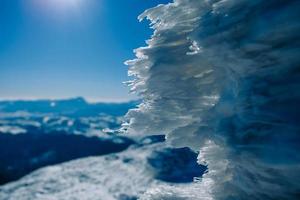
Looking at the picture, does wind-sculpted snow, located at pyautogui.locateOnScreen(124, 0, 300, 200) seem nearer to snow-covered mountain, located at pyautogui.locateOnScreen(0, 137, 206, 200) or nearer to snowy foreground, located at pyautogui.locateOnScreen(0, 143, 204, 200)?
snowy foreground, located at pyautogui.locateOnScreen(0, 143, 204, 200)

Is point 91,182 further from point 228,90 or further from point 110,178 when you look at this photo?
point 228,90

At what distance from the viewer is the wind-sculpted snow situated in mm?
3117

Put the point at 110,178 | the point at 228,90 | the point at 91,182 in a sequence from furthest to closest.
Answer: the point at 91,182 → the point at 110,178 → the point at 228,90

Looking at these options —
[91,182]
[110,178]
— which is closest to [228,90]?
[110,178]

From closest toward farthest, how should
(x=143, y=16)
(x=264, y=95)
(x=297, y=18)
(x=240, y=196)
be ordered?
1. (x=297, y=18)
2. (x=264, y=95)
3. (x=240, y=196)
4. (x=143, y=16)

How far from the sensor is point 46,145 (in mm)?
A: 158125

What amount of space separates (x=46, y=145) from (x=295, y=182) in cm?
16095

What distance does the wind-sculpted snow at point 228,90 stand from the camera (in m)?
3.12

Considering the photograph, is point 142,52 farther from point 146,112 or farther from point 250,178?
point 250,178

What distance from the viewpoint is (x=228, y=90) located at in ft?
12.1

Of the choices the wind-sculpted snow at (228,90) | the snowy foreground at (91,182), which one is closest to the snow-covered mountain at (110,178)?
the snowy foreground at (91,182)

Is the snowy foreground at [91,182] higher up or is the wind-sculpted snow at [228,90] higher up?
the wind-sculpted snow at [228,90]

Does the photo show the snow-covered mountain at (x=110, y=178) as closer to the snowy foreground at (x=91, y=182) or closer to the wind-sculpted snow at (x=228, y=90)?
the snowy foreground at (x=91, y=182)

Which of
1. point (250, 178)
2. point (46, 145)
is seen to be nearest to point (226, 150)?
point (250, 178)
